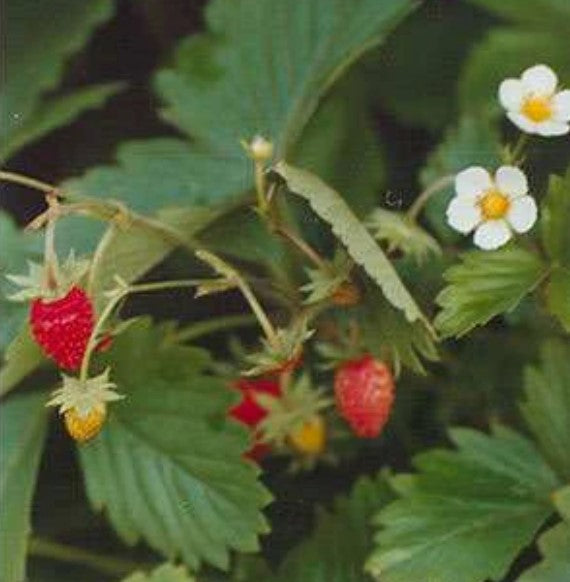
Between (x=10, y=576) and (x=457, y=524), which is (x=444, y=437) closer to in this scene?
(x=457, y=524)

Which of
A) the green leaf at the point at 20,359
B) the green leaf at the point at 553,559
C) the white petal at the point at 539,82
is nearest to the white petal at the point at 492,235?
the white petal at the point at 539,82

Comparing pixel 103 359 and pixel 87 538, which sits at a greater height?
pixel 103 359

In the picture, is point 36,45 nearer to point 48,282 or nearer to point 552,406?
point 48,282

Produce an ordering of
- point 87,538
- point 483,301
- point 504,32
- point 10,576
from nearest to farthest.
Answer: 1. point 483,301
2. point 10,576
3. point 87,538
4. point 504,32

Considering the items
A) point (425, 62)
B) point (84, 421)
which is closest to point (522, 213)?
point (84, 421)

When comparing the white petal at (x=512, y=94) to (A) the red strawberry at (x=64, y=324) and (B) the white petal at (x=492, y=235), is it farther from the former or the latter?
(A) the red strawberry at (x=64, y=324)

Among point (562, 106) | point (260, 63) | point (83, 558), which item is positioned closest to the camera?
point (562, 106)

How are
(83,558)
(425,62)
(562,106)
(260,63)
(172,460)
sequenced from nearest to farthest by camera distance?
(562,106)
(172,460)
(83,558)
(260,63)
(425,62)

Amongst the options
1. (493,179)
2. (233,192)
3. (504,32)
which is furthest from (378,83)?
(493,179)
